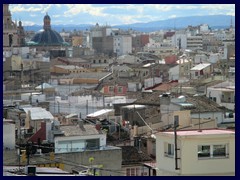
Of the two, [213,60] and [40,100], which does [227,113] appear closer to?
[40,100]

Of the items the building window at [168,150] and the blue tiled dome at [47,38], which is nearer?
the building window at [168,150]

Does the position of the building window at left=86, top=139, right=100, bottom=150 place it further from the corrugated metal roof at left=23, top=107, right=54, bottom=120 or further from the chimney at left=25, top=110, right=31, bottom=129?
the corrugated metal roof at left=23, top=107, right=54, bottom=120

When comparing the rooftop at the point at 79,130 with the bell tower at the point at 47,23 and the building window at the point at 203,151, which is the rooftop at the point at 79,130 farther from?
the bell tower at the point at 47,23

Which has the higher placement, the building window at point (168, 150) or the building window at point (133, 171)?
the building window at point (168, 150)

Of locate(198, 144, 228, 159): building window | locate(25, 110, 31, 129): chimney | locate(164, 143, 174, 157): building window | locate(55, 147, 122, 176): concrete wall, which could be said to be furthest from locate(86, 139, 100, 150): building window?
locate(198, 144, 228, 159): building window

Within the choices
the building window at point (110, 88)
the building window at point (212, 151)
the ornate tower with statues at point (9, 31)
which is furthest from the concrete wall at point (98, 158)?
the ornate tower with statues at point (9, 31)

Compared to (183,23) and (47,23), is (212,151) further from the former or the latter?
(183,23)
